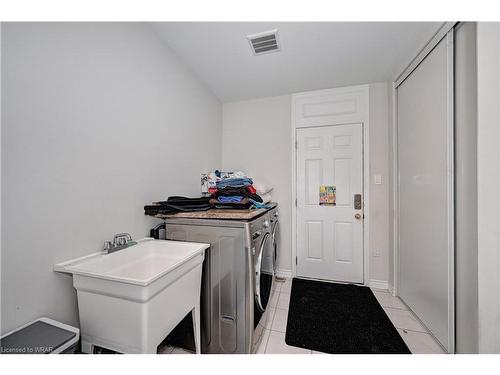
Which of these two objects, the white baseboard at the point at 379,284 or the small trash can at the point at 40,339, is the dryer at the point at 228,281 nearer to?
the small trash can at the point at 40,339

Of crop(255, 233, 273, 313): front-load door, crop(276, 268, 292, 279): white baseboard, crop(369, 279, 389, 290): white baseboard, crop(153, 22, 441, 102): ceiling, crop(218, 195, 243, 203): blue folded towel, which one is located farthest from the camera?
crop(276, 268, 292, 279): white baseboard

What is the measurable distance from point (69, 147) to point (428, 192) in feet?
7.97

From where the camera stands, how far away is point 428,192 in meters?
1.51

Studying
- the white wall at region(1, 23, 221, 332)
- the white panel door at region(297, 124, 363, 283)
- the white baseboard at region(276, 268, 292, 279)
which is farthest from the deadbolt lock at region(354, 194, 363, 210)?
the white wall at region(1, 23, 221, 332)

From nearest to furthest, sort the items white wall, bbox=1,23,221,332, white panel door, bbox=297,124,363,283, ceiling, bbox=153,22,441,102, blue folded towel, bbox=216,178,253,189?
white wall, bbox=1,23,221,332
ceiling, bbox=153,22,441,102
blue folded towel, bbox=216,178,253,189
white panel door, bbox=297,124,363,283

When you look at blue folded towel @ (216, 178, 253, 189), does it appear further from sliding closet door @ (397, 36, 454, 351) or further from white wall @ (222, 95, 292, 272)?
sliding closet door @ (397, 36, 454, 351)

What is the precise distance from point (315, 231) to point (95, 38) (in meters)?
2.61

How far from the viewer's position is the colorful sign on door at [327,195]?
7.75ft

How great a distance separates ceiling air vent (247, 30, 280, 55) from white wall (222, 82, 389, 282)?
36.3 inches

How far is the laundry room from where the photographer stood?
0.80m

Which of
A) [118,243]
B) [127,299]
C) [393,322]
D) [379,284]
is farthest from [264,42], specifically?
[379,284]

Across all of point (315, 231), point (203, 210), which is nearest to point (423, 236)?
point (315, 231)

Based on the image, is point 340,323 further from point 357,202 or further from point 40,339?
point 40,339
